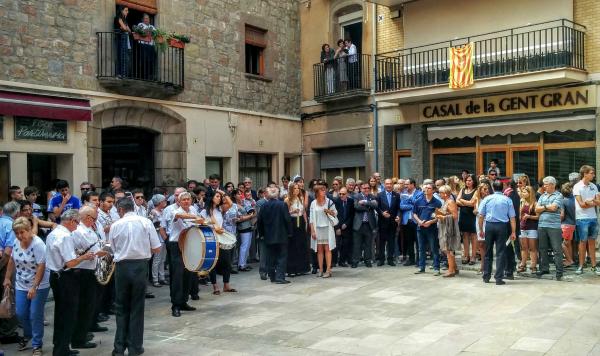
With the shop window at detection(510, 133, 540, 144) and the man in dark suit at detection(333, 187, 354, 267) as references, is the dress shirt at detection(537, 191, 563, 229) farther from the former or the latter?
the shop window at detection(510, 133, 540, 144)

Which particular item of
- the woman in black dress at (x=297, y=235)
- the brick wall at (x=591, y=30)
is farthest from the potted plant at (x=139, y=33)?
the brick wall at (x=591, y=30)

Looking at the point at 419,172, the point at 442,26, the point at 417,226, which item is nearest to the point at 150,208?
the point at 417,226

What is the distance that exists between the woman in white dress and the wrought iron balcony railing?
255 inches

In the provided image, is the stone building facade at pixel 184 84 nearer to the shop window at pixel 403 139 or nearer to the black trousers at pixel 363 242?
the shop window at pixel 403 139

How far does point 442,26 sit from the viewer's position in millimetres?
17578

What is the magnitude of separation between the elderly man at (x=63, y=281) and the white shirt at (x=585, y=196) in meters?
8.59

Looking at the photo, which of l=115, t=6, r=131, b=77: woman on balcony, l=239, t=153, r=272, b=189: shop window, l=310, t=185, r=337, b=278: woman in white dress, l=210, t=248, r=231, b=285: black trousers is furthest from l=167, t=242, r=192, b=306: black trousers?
l=239, t=153, r=272, b=189: shop window

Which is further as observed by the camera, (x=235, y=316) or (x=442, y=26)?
(x=442, y=26)

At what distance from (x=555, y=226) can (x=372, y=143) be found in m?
8.66

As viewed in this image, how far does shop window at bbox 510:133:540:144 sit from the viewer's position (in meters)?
16.0

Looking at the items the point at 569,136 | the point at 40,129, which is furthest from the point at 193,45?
the point at 569,136

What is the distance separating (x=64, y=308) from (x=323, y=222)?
583cm

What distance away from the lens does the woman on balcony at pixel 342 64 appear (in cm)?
1912

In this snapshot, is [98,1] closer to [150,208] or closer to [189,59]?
[189,59]
